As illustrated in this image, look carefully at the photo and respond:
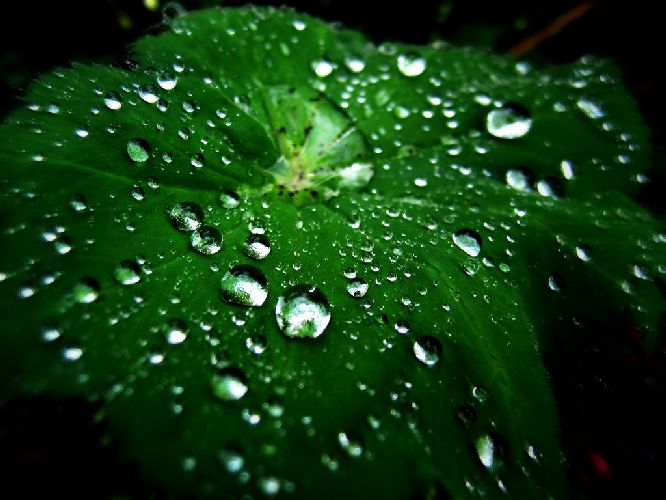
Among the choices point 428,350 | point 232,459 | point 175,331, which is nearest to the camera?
point 232,459

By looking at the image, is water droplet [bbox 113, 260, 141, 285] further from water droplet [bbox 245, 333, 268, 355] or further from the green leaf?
water droplet [bbox 245, 333, 268, 355]

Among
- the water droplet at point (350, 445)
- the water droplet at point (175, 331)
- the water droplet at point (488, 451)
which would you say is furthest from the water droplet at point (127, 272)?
the water droplet at point (488, 451)

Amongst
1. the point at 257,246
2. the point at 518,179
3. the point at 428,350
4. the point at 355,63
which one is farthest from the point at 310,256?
the point at 355,63

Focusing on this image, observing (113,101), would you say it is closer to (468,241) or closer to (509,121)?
(468,241)

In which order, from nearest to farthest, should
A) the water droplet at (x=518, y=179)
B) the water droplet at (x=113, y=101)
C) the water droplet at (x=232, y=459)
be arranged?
the water droplet at (x=232, y=459), the water droplet at (x=113, y=101), the water droplet at (x=518, y=179)

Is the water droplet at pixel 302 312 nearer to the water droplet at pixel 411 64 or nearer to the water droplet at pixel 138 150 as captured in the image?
the water droplet at pixel 138 150

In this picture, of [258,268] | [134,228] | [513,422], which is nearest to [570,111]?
[513,422]
